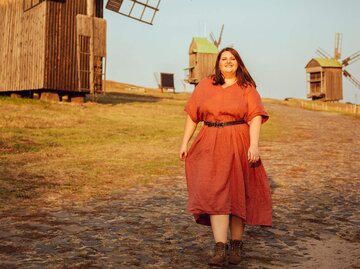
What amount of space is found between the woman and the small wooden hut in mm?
41121

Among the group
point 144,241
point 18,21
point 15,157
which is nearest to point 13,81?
point 18,21

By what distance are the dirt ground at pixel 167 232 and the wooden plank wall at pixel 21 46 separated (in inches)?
629

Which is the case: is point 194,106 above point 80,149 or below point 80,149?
above

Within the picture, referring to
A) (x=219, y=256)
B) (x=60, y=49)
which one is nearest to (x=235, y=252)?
(x=219, y=256)

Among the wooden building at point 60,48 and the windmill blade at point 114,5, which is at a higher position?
the windmill blade at point 114,5

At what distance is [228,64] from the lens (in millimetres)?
4578

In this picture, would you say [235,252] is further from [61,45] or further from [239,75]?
[61,45]

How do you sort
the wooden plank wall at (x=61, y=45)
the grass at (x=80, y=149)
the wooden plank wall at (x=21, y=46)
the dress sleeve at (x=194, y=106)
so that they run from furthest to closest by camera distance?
the wooden plank wall at (x=21, y=46) → the wooden plank wall at (x=61, y=45) → the grass at (x=80, y=149) → the dress sleeve at (x=194, y=106)

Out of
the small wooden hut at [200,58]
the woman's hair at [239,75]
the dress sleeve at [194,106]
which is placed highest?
the small wooden hut at [200,58]

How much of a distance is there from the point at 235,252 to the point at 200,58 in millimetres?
42450

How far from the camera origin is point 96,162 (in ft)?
36.2

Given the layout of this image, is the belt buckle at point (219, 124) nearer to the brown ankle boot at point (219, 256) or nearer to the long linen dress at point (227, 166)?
the long linen dress at point (227, 166)

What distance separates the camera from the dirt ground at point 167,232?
4.43 m

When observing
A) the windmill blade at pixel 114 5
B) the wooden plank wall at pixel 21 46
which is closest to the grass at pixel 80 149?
the wooden plank wall at pixel 21 46
